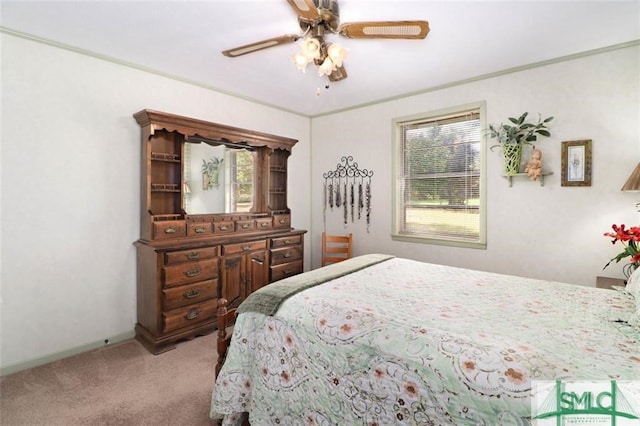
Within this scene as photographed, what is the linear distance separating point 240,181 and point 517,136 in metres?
2.99

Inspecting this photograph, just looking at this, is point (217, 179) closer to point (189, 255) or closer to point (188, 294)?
point (189, 255)

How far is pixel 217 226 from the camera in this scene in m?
3.38

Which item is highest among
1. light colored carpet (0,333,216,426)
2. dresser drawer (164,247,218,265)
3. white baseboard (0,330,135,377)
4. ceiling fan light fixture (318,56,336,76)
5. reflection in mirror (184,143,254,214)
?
ceiling fan light fixture (318,56,336,76)

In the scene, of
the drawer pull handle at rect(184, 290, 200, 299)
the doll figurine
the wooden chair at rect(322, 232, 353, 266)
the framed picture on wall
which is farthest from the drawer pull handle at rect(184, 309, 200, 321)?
the framed picture on wall

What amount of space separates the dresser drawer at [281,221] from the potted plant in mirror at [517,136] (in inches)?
101

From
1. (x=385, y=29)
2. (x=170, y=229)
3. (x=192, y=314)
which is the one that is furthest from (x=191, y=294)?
(x=385, y=29)

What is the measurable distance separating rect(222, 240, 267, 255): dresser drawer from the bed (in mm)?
1434

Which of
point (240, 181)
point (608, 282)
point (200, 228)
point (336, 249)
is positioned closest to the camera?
point (608, 282)

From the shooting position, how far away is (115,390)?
2.22 m

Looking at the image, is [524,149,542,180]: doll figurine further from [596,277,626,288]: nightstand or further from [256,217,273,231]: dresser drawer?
[256,217,273,231]: dresser drawer

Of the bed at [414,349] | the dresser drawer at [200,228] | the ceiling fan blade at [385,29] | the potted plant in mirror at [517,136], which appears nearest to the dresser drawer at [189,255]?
the dresser drawer at [200,228]

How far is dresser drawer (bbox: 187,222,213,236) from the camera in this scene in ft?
10.3

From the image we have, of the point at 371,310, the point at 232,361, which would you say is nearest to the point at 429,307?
the point at 371,310

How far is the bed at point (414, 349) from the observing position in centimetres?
109
